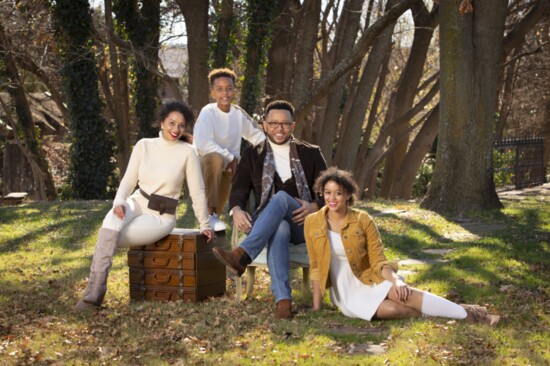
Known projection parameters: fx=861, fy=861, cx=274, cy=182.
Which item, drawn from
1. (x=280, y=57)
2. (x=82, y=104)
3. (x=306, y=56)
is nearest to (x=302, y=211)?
(x=306, y=56)

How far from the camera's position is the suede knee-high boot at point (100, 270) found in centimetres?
667

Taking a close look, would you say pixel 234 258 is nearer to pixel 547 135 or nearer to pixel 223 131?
pixel 223 131

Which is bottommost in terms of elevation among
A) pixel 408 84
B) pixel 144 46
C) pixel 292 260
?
pixel 292 260

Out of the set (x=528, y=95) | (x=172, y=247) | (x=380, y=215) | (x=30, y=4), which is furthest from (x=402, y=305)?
(x=528, y=95)

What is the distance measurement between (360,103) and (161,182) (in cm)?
1187

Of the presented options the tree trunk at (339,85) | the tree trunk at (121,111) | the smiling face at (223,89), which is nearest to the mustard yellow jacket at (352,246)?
the smiling face at (223,89)

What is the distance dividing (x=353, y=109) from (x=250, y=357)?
538 inches

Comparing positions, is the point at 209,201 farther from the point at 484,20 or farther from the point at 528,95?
the point at 528,95

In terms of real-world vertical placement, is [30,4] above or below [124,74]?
above

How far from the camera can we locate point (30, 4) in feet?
66.0

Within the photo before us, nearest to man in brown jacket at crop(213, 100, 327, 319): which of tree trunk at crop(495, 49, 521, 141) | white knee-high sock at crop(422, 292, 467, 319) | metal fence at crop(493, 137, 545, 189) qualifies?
white knee-high sock at crop(422, 292, 467, 319)

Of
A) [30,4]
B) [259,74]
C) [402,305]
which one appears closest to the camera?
[402,305]

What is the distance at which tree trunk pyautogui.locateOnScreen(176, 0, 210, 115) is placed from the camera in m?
18.0

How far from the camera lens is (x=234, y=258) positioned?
636cm
